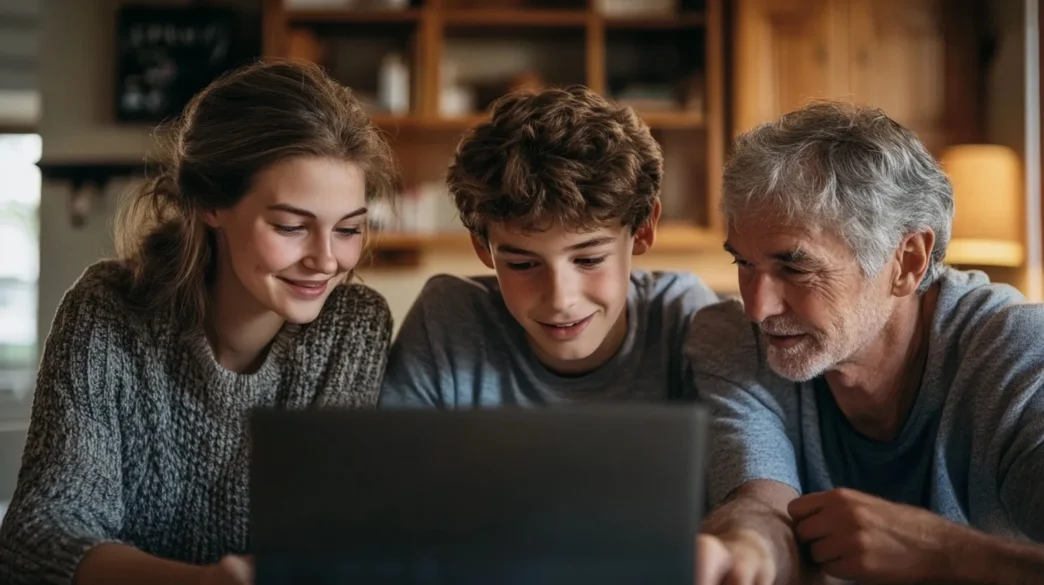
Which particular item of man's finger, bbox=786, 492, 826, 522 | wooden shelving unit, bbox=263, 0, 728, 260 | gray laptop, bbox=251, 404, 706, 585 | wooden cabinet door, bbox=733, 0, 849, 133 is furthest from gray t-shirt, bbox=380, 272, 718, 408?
wooden cabinet door, bbox=733, 0, 849, 133

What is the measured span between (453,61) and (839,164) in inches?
108

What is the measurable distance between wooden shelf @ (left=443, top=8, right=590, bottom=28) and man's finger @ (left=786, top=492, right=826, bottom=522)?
270cm

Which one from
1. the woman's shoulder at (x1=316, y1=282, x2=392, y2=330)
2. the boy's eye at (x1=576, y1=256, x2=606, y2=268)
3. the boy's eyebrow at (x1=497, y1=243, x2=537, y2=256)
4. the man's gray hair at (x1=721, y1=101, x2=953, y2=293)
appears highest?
the man's gray hair at (x1=721, y1=101, x2=953, y2=293)

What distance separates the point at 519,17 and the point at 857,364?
2.51 m

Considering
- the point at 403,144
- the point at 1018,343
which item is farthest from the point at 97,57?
the point at 1018,343

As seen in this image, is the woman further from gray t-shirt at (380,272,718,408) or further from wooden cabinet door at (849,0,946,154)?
wooden cabinet door at (849,0,946,154)

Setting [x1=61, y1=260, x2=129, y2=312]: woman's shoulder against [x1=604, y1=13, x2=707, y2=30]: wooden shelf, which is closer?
[x1=61, y1=260, x2=129, y2=312]: woman's shoulder

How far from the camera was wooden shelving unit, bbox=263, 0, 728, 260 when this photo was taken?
11.5ft

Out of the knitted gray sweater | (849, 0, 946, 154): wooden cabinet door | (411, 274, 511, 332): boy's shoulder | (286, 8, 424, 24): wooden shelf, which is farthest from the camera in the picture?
(849, 0, 946, 154): wooden cabinet door

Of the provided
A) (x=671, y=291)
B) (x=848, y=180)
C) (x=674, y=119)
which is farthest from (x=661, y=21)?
(x=848, y=180)

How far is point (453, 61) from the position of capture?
381cm

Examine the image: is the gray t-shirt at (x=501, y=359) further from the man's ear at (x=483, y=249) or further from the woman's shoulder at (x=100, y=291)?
the woman's shoulder at (x=100, y=291)

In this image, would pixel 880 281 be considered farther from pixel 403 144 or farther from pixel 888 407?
pixel 403 144

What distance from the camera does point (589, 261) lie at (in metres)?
1.37
